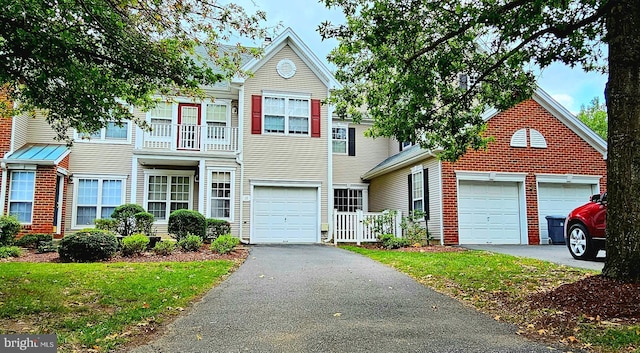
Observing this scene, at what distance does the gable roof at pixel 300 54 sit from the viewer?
1739 cm

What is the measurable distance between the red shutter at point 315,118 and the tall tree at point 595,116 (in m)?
29.9

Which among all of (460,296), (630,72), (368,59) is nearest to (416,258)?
(460,296)

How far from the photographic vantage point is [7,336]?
4434mm

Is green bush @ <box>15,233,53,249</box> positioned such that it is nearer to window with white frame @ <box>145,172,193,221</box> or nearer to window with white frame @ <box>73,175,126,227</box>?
window with white frame @ <box>73,175,126,227</box>

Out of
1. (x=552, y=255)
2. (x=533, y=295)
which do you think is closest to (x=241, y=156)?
(x=552, y=255)

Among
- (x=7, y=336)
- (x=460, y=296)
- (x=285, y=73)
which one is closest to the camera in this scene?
(x=7, y=336)

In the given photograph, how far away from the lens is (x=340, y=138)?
20219 millimetres

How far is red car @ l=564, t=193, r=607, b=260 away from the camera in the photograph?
31.2 feet

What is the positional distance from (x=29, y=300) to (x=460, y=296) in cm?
618

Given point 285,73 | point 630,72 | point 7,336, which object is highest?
point 285,73

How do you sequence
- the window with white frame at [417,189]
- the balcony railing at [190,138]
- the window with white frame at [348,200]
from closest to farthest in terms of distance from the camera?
the window with white frame at [417,189] < the balcony railing at [190,138] < the window with white frame at [348,200]

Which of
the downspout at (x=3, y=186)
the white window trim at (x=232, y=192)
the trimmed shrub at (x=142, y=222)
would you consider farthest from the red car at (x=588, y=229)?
the downspout at (x=3, y=186)

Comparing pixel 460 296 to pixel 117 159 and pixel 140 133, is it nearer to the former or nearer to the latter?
pixel 140 133

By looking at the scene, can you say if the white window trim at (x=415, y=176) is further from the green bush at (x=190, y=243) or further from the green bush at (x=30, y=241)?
the green bush at (x=30, y=241)
